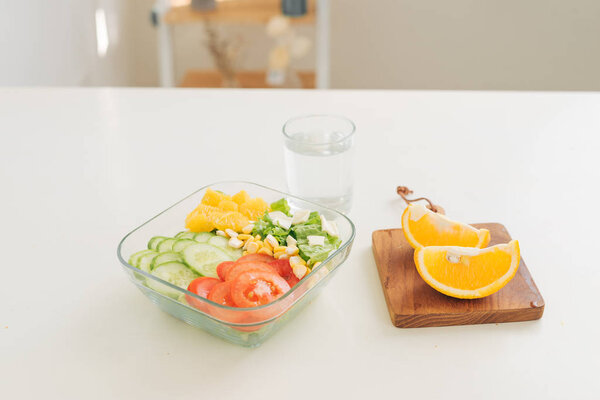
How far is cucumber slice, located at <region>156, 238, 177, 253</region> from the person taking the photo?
878 millimetres

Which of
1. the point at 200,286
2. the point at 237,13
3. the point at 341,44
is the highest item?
the point at 237,13

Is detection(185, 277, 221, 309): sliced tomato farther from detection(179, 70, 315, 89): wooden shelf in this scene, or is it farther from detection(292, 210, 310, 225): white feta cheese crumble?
detection(179, 70, 315, 89): wooden shelf

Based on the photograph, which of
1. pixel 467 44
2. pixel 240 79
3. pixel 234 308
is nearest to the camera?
pixel 234 308

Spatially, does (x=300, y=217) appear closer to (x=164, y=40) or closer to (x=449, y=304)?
(x=449, y=304)

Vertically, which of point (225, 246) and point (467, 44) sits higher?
point (225, 246)

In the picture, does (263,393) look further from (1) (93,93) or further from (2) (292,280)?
(1) (93,93)

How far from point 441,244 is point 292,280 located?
0.82 ft

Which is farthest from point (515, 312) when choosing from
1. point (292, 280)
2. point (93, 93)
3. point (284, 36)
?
point (284, 36)

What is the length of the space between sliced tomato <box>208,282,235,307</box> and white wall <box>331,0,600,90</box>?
250 centimetres

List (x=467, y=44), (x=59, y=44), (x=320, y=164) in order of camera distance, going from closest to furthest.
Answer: (x=320, y=164), (x=59, y=44), (x=467, y=44)

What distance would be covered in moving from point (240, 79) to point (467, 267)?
220 centimetres

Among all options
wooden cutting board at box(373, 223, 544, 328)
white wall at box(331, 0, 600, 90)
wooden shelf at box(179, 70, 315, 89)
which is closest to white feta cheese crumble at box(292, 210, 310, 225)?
wooden cutting board at box(373, 223, 544, 328)

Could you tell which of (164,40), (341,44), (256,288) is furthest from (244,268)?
(341,44)

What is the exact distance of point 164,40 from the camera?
275 centimetres
